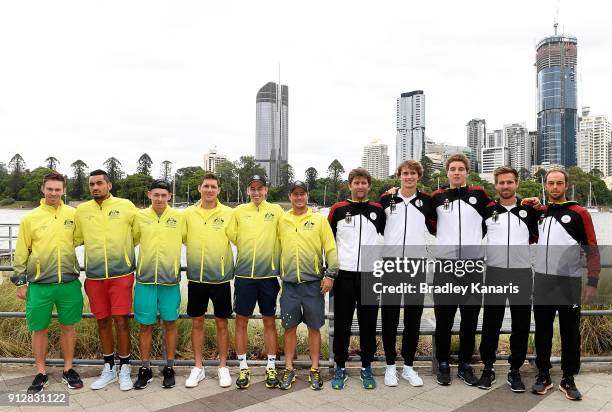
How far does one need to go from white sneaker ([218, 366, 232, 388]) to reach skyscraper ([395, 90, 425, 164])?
14908 cm

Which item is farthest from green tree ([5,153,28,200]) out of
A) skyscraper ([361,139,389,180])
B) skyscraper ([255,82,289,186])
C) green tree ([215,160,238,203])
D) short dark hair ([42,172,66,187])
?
skyscraper ([361,139,389,180])

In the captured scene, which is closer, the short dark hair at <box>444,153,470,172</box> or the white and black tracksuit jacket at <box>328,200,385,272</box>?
the white and black tracksuit jacket at <box>328,200,385,272</box>

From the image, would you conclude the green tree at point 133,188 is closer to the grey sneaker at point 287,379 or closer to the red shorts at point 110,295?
the red shorts at point 110,295

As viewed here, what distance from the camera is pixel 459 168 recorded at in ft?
14.0

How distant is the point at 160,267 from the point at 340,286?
1758 millimetres

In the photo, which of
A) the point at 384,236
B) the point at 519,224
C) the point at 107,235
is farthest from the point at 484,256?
the point at 107,235

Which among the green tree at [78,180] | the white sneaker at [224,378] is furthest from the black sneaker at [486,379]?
the green tree at [78,180]

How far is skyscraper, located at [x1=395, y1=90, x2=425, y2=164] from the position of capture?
505ft

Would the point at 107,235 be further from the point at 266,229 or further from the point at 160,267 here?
the point at 266,229

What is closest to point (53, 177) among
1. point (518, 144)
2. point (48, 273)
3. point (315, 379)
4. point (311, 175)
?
point (48, 273)

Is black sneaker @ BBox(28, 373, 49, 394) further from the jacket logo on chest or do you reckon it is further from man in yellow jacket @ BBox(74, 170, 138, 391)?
the jacket logo on chest

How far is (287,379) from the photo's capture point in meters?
4.05

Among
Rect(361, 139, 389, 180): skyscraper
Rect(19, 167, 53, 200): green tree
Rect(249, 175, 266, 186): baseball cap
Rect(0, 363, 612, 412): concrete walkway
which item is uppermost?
Rect(361, 139, 389, 180): skyscraper

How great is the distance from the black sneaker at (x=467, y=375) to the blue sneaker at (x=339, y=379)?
115 cm
